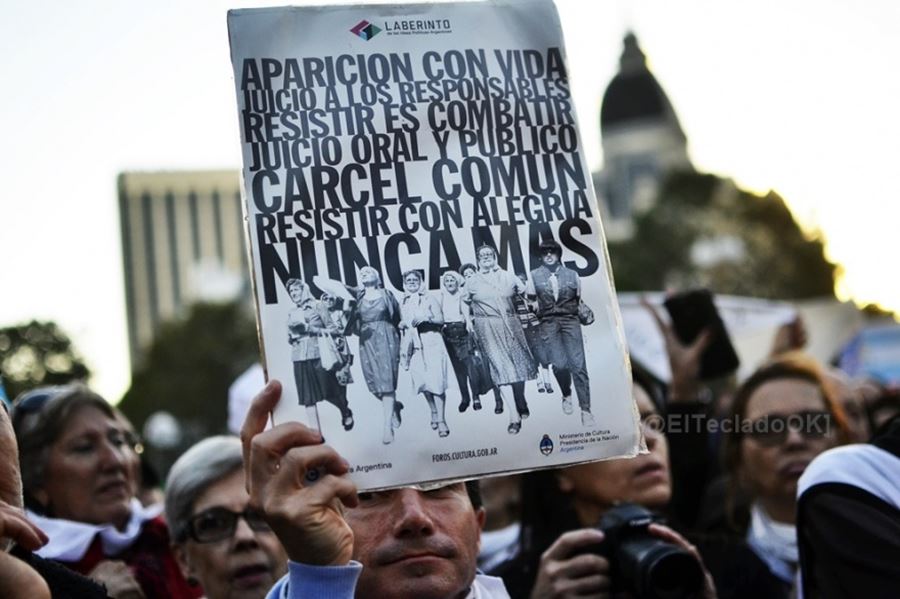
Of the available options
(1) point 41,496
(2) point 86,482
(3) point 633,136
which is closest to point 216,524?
(2) point 86,482

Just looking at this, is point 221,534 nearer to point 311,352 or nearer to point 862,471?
point 311,352

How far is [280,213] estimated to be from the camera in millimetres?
2537

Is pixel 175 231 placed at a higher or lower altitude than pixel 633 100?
lower

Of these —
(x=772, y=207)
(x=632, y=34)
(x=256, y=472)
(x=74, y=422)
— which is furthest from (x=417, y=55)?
(x=632, y=34)

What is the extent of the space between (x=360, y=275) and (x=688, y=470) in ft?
10.8

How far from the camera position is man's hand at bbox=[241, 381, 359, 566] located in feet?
7.59

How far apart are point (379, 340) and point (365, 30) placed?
0.71 m

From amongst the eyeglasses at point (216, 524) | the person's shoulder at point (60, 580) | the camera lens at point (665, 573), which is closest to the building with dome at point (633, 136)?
the eyeglasses at point (216, 524)

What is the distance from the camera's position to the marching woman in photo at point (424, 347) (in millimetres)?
2502

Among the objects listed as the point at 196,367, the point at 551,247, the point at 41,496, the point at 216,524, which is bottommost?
the point at 196,367

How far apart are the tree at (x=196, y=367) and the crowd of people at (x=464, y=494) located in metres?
46.3

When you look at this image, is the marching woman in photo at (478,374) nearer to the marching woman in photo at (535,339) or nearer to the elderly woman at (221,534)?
the marching woman in photo at (535,339)

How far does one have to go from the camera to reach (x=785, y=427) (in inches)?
186

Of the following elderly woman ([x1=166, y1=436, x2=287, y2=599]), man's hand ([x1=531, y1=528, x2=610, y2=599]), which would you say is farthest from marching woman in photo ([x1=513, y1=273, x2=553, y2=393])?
elderly woman ([x1=166, y1=436, x2=287, y2=599])
